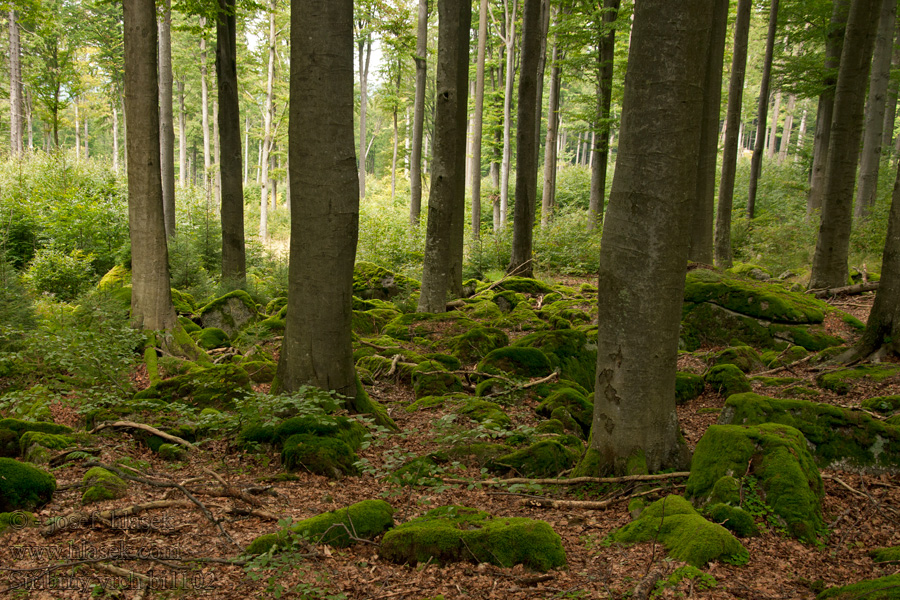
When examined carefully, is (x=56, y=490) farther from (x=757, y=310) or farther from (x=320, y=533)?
(x=757, y=310)

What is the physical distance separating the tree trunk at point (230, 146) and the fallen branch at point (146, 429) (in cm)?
658

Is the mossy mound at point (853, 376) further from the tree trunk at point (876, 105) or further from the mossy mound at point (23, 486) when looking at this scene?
the tree trunk at point (876, 105)

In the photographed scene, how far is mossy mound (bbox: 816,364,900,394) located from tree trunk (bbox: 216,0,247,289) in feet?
35.2

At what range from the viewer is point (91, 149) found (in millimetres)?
61812

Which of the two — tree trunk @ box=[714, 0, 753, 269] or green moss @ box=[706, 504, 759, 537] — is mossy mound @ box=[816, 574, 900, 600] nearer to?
green moss @ box=[706, 504, 759, 537]

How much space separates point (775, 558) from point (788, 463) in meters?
0.80

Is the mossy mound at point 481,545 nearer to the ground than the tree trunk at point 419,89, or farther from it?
nearer to the ground

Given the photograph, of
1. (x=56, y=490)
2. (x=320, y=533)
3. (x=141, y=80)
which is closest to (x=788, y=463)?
(x=320, y=533)

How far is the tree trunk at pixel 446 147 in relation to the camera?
9.52 meters

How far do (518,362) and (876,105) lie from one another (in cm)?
1472

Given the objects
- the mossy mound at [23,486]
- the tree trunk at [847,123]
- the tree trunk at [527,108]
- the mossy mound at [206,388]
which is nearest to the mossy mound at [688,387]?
the mossy mound at [206,388]

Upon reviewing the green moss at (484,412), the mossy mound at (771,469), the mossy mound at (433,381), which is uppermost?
the mossy mound at (771,469)

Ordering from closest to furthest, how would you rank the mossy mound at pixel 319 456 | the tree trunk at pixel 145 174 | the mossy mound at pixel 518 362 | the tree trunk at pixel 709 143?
the mossy mound at pixel 319 456 → the tree trunk at pixel 145 174 → the mossy mound at pixel 518 362 → the tree trunk at pixel 709 143

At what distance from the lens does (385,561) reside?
3426 mm
